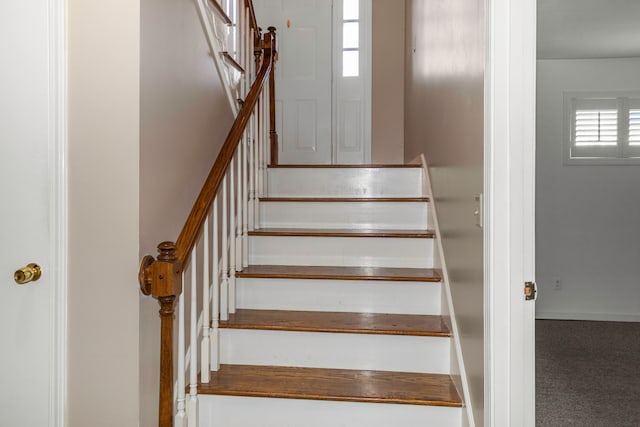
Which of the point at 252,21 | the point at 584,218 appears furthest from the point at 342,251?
the point at 584,218

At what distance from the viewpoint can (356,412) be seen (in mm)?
1776

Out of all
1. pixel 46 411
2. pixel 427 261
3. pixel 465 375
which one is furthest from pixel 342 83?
pixel 46 411

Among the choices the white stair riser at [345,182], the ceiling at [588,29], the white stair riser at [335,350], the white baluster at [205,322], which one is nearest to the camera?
the white baluster at [205,322]

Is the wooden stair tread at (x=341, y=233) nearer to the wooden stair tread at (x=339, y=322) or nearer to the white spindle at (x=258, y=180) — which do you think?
the white spindle at (x=258, y=180)

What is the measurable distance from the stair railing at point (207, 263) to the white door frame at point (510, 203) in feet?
3.45

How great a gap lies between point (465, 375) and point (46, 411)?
1.54m

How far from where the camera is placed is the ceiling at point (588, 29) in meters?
3.03

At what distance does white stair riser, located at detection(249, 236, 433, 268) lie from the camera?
100 inches

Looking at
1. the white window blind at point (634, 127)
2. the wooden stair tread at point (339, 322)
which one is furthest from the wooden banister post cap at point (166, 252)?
the white window blind at point (634, 127)

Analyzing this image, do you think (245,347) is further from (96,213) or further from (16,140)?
(16,140)

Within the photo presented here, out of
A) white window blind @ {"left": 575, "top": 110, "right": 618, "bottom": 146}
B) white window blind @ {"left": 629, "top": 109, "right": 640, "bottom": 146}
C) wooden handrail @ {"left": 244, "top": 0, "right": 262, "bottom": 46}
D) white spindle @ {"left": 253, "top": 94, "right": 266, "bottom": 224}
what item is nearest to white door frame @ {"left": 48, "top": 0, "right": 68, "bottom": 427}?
white spindle @ {"left": 253, "top": 94, "right": 266, "bottom": 224}

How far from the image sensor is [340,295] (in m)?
2.30

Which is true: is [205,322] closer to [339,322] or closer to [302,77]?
[339,322]

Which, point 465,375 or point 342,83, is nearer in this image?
point 465,375
